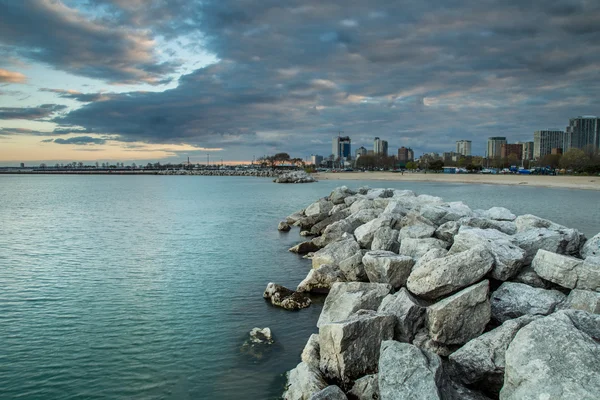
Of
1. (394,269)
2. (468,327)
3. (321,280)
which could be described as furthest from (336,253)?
(468,327)

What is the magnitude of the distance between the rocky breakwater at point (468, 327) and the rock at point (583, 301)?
0.06ft

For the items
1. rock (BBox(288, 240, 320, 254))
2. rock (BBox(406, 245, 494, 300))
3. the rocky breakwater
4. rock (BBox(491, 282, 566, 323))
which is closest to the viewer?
the rocky breakwater

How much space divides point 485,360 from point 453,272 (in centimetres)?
218

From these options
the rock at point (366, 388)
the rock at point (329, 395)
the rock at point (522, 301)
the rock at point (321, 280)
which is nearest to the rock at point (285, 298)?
the rock at point (321, 280)

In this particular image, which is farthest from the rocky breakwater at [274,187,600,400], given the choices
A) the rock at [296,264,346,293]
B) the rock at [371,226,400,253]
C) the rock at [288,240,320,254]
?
the rock at [288,240,320,254]

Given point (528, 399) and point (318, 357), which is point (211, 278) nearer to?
point (318, 357)

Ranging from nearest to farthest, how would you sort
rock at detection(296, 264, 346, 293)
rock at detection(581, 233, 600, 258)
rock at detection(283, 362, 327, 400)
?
rock at detection(283, 362, 327, 400) → rock at detection(581, 233, 600, 258) → rock at detection(296, 264, 346, 293)

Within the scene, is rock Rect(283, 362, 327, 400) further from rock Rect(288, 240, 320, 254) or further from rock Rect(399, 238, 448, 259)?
rock Rect(288, 240, 320, 254)

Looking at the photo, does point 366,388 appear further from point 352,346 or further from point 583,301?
point 583,301

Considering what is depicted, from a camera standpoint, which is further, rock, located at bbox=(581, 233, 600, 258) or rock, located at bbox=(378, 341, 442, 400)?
rock, located at bbox=(581, 233, 600, 258)

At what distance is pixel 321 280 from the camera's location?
13.4 m

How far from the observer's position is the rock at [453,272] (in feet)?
29.3

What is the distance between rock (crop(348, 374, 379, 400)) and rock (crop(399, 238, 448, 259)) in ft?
18.7

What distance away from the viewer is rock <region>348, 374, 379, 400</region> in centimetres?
696
